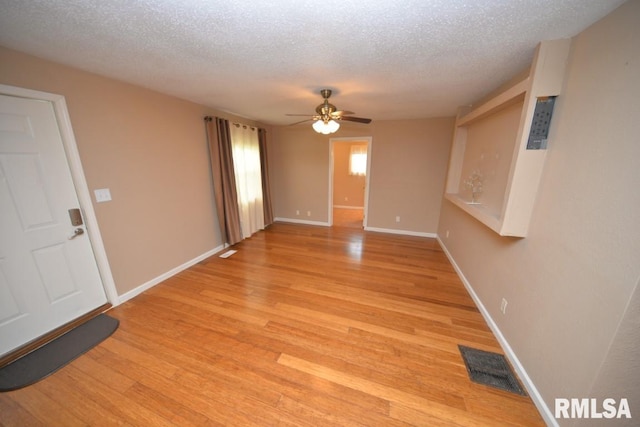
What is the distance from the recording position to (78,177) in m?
1.92

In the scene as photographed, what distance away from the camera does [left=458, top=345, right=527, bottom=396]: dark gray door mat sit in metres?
1.46

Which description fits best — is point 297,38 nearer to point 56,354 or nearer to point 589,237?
point 589,237

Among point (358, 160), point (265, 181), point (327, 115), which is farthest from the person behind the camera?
point (358, 160)

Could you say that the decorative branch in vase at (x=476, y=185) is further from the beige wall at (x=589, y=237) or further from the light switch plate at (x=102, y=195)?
the light switch plate at (x=102, y=195)

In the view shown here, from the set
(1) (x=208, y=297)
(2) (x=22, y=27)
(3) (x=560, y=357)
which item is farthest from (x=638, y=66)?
(1) (x=208, y=297)

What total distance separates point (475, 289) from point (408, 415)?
5.52 ft

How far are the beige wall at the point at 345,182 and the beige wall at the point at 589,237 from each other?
516cm

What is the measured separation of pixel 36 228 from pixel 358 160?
6.24m

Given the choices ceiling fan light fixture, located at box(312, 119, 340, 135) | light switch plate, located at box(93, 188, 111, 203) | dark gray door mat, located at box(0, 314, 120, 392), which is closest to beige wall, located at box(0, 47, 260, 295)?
light switch plate, located at box(93, 188, 111, 203)

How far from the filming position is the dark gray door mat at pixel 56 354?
148 cm

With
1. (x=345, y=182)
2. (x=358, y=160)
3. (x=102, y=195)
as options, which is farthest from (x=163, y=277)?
(x=358, y=160)

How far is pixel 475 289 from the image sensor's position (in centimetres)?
236

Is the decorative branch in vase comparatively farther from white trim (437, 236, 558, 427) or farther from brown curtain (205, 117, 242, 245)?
brown curtain (205, 117, 242, 245)

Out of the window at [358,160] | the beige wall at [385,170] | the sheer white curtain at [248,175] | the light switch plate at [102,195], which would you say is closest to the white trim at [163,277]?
the sheer white curtain at [248,175]
